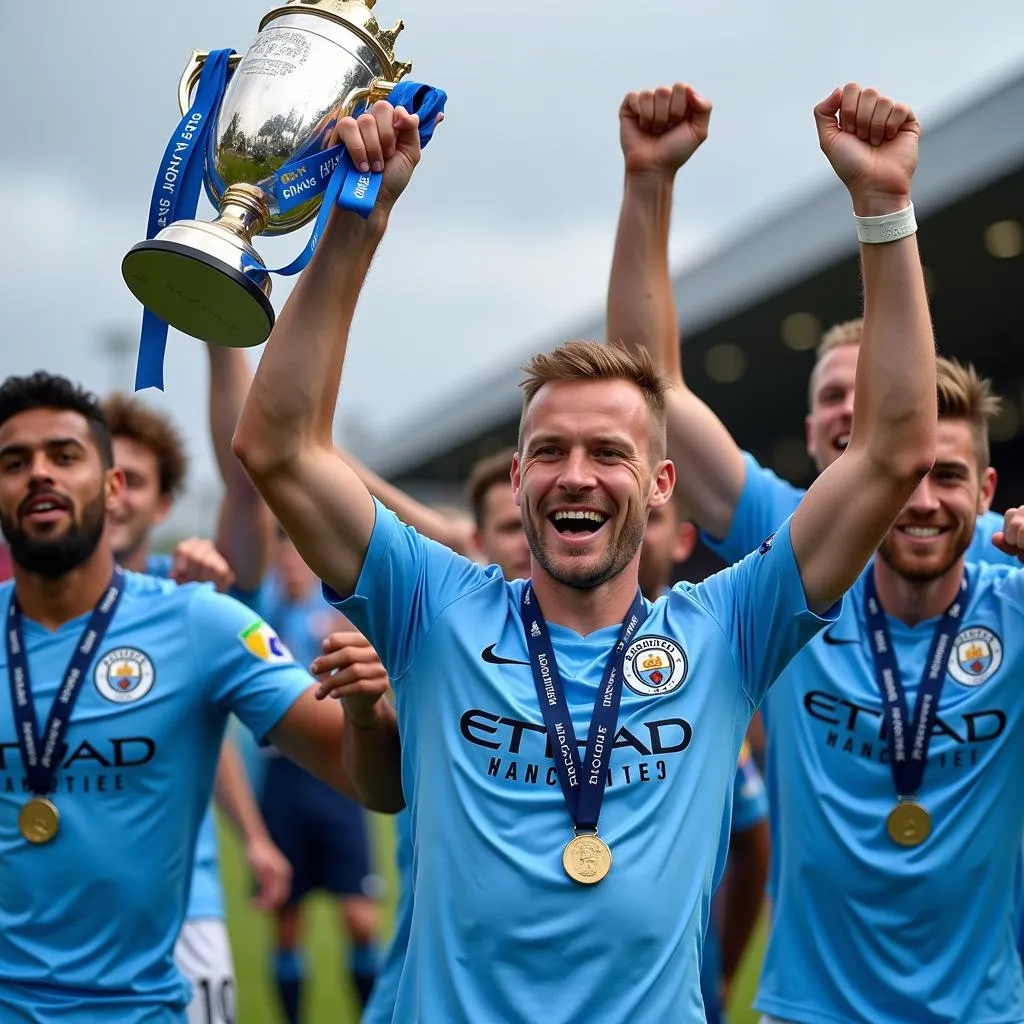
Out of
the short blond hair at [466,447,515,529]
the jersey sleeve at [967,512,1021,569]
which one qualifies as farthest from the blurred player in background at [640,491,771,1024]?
the jersey sleeve at [967,512,1021,569]

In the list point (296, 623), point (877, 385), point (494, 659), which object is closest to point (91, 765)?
point (494, 659)

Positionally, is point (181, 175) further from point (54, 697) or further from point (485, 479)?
point (485, 479)

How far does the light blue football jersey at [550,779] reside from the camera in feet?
8.94

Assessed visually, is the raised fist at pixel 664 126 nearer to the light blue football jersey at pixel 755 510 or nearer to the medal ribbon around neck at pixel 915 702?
the light blue football jersey at pixel 755 510

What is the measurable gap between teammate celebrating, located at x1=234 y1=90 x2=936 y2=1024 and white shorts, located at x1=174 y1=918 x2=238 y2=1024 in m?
1.82

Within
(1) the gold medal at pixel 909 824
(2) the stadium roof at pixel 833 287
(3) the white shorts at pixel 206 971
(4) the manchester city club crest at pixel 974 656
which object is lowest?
(3) the white shorts at pixel 206 971

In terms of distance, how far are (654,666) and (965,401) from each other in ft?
4.51

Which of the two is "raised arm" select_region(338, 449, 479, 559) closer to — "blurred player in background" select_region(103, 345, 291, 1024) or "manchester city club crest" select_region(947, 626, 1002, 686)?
"blurred player in background" select_region(103, 345, 291, 1024)

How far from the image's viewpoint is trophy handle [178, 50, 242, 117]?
3199 millimetres

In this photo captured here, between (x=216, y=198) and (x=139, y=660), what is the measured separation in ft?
4.52

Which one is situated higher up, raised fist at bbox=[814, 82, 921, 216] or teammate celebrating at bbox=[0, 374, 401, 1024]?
raised fist at bbox=[814, 82, 921, 216]

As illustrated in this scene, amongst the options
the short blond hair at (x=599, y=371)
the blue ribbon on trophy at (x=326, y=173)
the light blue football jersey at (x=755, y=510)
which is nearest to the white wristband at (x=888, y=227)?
the short blond hair at (x=599, y=371)

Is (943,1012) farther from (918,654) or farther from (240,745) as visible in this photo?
(240,745)

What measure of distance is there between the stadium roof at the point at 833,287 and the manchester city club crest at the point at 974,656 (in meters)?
8.36
